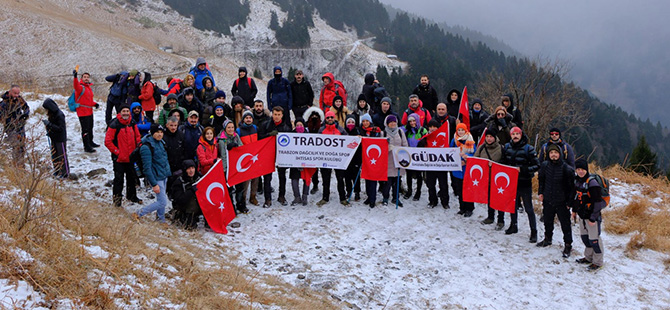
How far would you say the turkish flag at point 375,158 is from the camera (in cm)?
993

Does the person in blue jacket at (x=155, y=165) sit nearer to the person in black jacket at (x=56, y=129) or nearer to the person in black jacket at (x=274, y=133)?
the person in black jacket at (x=274, y=133)

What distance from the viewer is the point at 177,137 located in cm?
850

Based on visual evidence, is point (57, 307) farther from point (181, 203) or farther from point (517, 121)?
point (517, 121)

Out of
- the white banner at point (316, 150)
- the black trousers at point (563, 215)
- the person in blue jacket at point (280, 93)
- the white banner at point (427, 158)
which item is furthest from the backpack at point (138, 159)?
the black trousers at point (563, 215)

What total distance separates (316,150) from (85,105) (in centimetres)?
651

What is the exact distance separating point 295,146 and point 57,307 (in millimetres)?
6488

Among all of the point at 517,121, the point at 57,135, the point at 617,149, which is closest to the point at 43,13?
the point at 57,135

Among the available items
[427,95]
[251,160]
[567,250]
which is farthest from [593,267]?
[251,160]

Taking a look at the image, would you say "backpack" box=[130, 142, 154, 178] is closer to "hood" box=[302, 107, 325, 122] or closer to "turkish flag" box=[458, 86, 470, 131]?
"hood" box=[302, 107, 325, 122]

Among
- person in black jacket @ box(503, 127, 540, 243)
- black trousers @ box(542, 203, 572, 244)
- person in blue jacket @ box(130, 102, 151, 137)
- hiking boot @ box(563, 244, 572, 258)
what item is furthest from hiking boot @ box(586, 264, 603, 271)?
person in blue jacket @ box(130, 102, 151, 137)

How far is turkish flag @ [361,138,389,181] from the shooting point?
9930mm

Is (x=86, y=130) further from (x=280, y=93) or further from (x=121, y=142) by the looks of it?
(x=280, y=93)

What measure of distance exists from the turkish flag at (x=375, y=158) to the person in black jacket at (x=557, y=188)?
341 centimetres

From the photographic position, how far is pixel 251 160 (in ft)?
31.0
